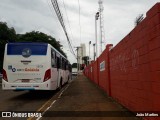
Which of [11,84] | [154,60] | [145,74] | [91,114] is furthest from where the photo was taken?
[11,84]

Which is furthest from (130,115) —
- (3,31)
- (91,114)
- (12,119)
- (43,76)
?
(3,31)

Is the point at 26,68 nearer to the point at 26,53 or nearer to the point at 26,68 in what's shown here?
the point at 26,68

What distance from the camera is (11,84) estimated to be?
49.5 ft

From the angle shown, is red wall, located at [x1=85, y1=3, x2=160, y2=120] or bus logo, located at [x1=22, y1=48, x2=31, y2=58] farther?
bus logo, located at [x1=22, y1=48, x2=31, y2=58]

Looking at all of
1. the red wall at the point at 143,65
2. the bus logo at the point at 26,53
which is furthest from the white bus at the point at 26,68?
the red wall at the point at 143,65

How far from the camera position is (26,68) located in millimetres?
15234

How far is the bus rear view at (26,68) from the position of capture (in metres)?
15.1

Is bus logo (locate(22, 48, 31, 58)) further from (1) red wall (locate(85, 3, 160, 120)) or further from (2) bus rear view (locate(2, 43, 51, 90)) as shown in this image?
(1) red wall (locate(85, 3, 160, 120))

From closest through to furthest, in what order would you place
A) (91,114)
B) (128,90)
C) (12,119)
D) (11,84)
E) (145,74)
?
(145,74)
(12,119)
(91,114)
(128,90)
(11,84)

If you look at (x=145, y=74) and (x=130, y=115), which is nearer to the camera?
(x=145, y=74)

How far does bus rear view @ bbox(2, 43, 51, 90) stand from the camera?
49.7ft

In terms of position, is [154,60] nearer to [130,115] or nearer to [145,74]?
[145,74]

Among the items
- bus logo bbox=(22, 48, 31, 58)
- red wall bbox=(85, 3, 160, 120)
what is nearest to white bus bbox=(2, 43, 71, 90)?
bus logo bbox=(22, 48, 31, 58)

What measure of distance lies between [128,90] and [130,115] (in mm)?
1347
